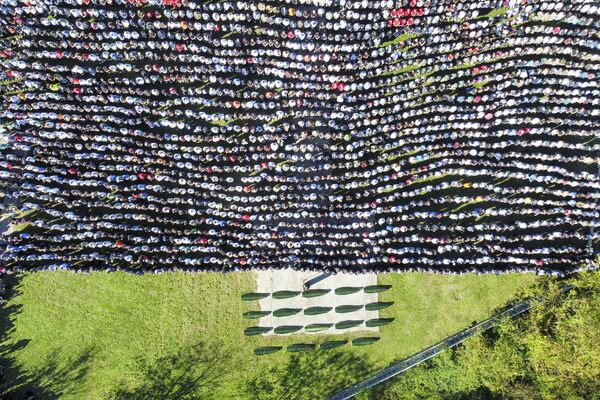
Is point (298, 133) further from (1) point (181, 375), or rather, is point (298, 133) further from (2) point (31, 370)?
(2) point (31, 370)

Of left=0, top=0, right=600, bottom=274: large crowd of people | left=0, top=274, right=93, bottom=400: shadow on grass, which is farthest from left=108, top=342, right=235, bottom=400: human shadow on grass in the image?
left=0, top=0, right=600, bottom=274: large crowd of people

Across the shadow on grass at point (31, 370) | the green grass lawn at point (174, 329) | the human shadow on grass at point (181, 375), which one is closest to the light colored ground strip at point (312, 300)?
the green grass lawn at point (174, 329)

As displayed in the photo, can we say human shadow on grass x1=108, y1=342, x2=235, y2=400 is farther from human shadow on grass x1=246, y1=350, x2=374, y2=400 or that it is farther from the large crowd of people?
the large crowd of people

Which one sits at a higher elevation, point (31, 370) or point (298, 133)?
point (298, 133)

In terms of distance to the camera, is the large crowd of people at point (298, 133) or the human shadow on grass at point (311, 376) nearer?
the large crowd of people at point (298, 133)

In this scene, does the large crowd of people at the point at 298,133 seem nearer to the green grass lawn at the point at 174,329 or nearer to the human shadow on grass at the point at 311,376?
the green grass lawn at the point at 174,329

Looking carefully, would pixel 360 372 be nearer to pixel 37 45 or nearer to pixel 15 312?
pixel 15 312

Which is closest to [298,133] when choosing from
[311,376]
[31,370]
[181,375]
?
[311,376]
